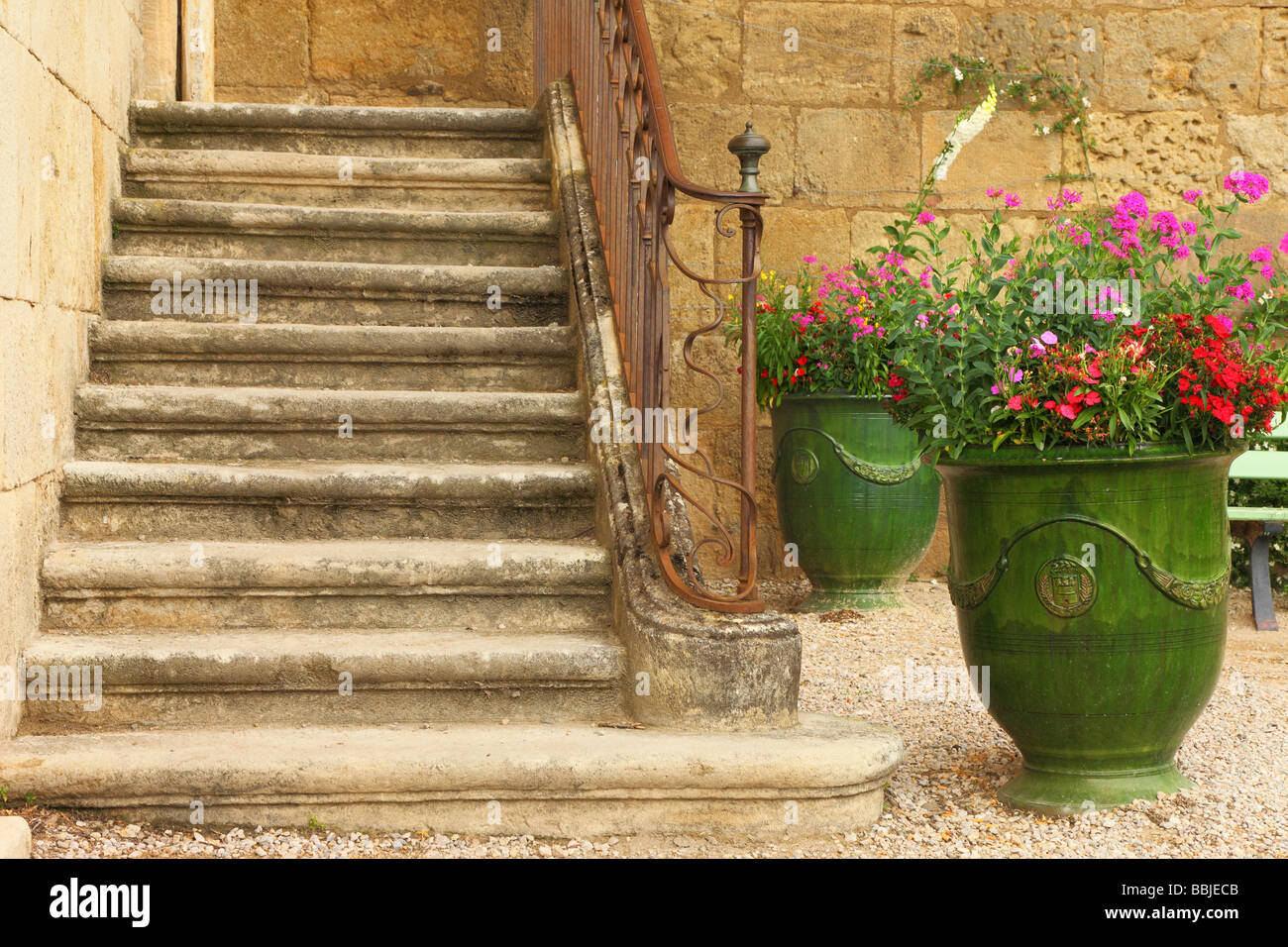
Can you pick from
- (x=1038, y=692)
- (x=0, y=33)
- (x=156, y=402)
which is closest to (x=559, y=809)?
(x=1038, y=692)

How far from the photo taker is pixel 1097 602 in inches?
100.0

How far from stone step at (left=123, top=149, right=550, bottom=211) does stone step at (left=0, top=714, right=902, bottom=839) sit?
201 centimetres

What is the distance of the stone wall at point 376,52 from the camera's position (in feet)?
19.9

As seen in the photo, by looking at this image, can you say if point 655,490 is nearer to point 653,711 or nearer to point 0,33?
point 653,711

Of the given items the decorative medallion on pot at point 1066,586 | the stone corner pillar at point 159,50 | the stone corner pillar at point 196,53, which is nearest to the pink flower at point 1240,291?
the decorative medallion on pot at point 1066,586

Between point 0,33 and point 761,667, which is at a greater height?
point 0,33

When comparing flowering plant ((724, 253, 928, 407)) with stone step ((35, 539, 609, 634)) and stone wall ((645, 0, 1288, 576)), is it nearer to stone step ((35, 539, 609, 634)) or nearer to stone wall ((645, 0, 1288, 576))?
stone wall ((645, 0, 1288, 576))

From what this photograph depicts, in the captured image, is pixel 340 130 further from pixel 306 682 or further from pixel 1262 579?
pixel 1262 579

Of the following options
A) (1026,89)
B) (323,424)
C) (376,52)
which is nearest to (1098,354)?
(323,424)

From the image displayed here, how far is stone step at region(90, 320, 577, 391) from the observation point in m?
3.43

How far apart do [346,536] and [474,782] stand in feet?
2.94

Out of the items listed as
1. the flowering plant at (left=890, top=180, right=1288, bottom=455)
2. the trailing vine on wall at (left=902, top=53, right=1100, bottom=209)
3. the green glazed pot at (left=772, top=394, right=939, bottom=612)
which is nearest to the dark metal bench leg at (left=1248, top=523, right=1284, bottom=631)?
the green glazed pot at (left=772, top=394, right=939, bottom=612)

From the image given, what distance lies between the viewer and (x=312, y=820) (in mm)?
2445

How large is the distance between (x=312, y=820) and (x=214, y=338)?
1.51 meters
